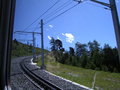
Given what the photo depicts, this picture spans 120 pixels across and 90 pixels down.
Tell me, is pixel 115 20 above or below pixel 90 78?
above

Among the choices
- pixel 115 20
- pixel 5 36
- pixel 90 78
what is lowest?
pixel 90 78

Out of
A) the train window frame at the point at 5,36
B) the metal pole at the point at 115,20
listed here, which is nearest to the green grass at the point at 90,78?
the metal pole at the point at 115,20

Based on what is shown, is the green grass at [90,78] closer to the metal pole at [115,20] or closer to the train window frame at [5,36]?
the metal pole at [115,20]

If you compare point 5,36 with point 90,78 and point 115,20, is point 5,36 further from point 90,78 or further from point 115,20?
point 90,78

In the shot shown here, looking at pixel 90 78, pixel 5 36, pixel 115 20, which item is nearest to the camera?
pixel 5 36

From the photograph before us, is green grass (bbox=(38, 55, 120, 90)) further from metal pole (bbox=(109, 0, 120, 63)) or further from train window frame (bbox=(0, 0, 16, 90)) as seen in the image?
train window frame (bbox=(0, 0, 16, 90))

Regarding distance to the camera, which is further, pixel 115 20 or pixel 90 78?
pixel 90 78

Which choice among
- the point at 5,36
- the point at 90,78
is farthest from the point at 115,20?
the point at 90,78

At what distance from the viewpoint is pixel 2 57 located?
293 cm

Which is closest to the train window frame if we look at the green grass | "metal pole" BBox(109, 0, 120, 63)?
"metal pole" BBox(109, 0, 120, 63)

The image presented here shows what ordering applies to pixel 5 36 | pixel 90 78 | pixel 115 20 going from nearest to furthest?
pixel 5 36 → pixel 115 20 → pixel 90 78

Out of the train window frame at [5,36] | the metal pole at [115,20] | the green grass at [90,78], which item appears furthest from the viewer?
the green grass at [90,78]

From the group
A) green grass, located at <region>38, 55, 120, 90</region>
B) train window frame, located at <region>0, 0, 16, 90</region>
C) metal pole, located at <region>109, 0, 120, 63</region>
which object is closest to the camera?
train window frame, located at <region>0, 0, 16, 90</region>

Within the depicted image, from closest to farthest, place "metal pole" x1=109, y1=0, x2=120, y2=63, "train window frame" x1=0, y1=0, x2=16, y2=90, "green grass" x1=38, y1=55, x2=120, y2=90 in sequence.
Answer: "train window frame" x1=0, y1=0, x2=16, y2=90 → "metal pole" x1=109, y1=0, x2=120, y2=63 → "green grass" x1=38, y1=55, x2=120, y2=90
